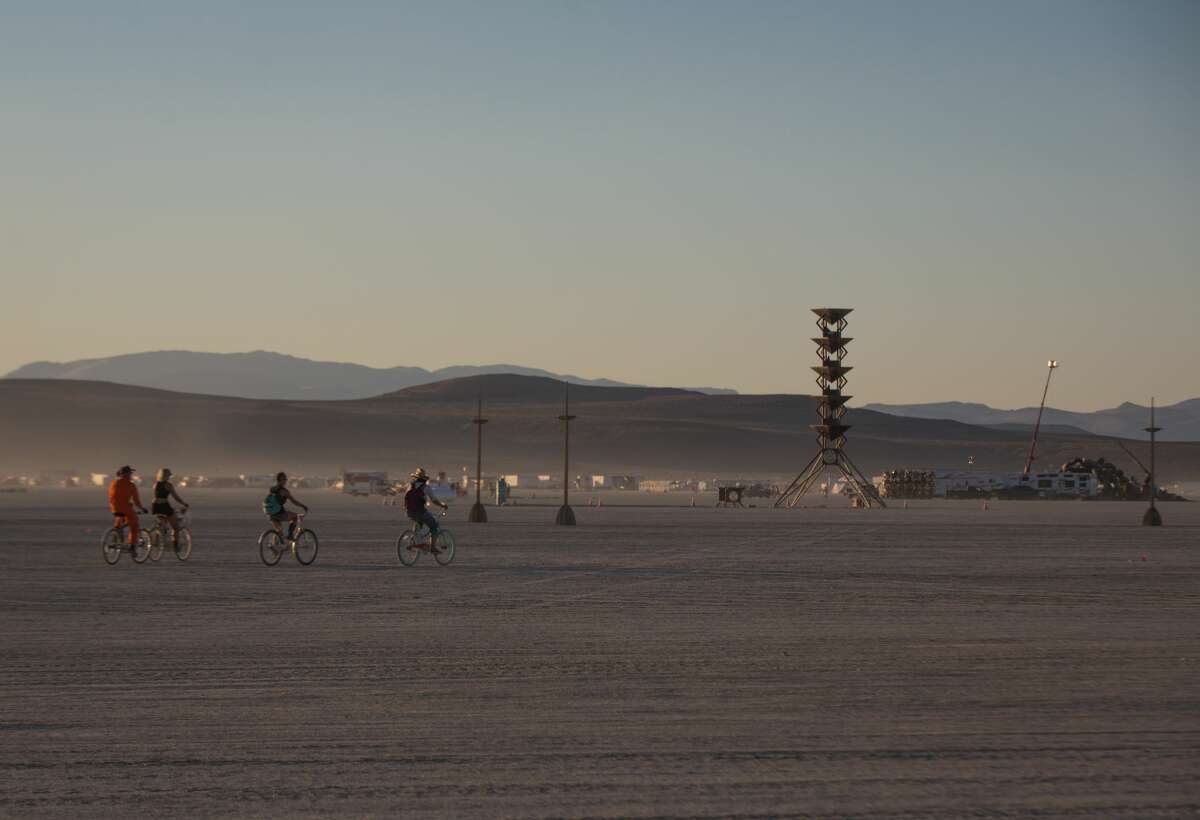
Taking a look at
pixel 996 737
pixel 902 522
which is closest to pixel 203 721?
pixel 996 737

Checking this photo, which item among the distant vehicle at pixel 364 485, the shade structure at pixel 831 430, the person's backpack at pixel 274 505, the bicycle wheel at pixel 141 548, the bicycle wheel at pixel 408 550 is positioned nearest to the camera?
the person's backpack at pixel 274 505

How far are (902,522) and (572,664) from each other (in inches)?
1907

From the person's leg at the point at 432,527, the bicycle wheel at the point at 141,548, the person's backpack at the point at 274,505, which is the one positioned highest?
the person's backpack at the point at 274,505

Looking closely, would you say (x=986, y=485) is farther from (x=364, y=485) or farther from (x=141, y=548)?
(x=141, y=548)

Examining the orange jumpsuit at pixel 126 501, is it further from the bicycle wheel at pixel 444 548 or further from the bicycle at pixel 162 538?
the bicycle wheel at pixel 444 548

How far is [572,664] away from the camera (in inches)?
585

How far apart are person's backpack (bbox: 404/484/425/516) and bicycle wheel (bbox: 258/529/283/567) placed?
2.65 m

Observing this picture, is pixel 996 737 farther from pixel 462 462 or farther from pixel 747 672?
pixel 462 462

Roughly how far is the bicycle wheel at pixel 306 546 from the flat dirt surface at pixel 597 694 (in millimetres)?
2122

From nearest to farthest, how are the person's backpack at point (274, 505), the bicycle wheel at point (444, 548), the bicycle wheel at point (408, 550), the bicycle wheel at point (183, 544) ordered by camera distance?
1. the person's backpack at point (274, 505)
2. the bicycle wheel at point (408, 550)
3. the bicycle wheel at point (444, 548)
4. the bicycle wheel at point (183, 544)

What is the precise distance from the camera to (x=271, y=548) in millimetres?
29953

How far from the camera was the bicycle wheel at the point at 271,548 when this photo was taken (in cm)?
2991

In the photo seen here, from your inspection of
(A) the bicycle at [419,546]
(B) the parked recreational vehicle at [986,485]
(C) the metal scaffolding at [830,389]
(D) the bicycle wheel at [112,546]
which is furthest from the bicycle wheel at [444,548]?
(B) the parked recreational vehicle at [986,485]

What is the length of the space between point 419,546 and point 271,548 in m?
2.75
